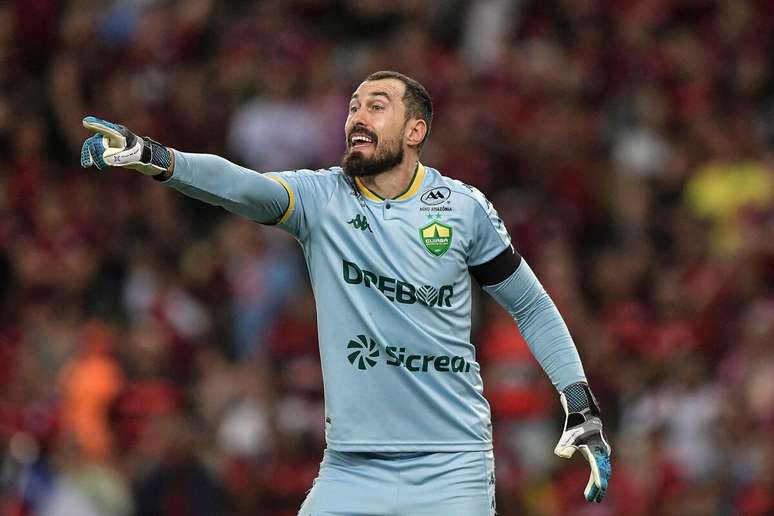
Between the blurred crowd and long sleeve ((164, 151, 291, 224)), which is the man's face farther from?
the blurred crowd

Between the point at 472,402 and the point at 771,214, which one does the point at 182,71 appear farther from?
the point at 472,402

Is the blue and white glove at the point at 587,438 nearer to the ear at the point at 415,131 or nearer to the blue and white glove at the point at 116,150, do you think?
the ear at the point at 415,131

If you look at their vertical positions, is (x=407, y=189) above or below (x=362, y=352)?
above

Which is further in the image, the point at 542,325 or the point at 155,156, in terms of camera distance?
the point at 542,325

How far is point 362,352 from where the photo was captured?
19.2 ft

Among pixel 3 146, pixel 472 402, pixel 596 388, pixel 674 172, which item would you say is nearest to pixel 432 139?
pixel 674 172

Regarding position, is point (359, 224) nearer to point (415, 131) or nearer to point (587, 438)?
point (415, 131)

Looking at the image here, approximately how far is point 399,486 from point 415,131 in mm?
1493

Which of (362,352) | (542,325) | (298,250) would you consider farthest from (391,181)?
(298,250)

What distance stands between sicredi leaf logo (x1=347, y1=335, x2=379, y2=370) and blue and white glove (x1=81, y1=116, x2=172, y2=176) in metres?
1.06

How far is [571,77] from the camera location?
13406 millimetres

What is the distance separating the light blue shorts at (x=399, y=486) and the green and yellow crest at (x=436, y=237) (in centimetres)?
81

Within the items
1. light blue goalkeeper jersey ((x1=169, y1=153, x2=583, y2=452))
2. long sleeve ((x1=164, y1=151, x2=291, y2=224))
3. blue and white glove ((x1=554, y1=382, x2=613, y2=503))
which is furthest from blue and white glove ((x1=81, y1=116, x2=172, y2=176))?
blue and white glove ((x1=554, y1=382, x2=613, y2=503))

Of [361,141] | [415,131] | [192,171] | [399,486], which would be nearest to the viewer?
[192,171]
